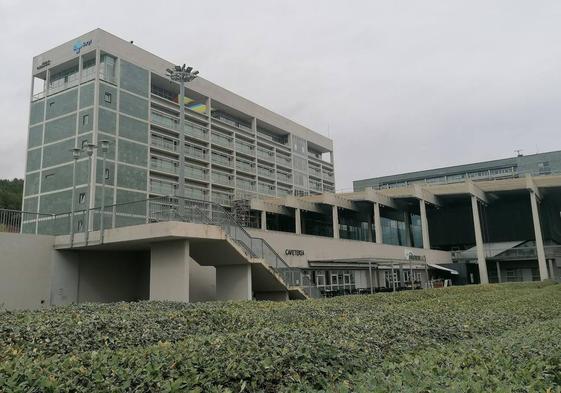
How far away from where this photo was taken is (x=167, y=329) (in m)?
8.48

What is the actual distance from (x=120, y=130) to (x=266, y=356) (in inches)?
1984

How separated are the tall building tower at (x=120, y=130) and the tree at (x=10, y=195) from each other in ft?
23.5

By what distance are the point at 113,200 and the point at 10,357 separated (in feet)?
151

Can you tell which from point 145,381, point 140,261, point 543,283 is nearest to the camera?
point 145,381

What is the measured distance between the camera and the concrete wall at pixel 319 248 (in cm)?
2902

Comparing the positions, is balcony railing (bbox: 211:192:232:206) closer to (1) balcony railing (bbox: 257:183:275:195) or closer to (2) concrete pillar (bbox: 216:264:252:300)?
(1) balcony railing (bbox: 257:183:275:195)

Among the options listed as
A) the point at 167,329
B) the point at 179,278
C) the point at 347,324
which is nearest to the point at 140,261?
the point at 179,278

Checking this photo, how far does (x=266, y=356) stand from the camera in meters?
5.11

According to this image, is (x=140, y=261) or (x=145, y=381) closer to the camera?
(x=145, y=381)

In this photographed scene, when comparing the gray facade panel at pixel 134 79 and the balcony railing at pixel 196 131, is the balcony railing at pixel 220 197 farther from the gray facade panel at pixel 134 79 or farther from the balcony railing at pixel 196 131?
the gray facade panel at pixel 134 79

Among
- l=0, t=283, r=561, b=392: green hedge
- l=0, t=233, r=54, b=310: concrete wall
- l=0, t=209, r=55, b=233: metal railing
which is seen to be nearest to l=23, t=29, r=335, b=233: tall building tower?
l=0, t=209, r=55, b=233: metal railing

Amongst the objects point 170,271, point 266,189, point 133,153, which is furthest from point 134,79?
point 170,271

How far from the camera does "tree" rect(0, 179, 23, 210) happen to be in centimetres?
5833

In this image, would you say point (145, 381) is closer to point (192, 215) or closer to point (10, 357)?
point (10, 357)
